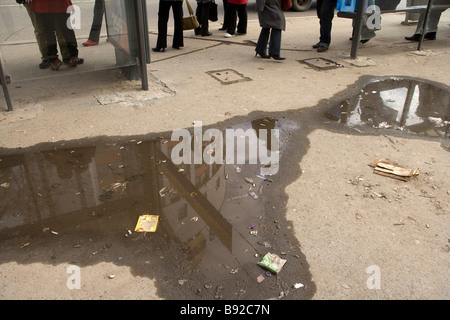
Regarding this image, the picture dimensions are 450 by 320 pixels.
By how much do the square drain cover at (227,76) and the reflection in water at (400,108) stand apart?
5.70 ft

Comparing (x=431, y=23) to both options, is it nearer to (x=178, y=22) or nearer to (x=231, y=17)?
(x=231, y=17)

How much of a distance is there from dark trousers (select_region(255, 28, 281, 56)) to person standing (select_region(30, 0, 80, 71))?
3359 mm

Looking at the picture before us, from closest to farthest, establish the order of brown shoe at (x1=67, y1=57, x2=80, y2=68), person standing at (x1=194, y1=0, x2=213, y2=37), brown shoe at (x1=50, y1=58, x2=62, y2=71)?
brown shoe at (x1=50, y1=58, x2=62, y2=71) → brown shoe at (x1=67, y1=57, x2=80, y2=68) → person standing at (x1=194, y1=0, x2=213, y2=37)

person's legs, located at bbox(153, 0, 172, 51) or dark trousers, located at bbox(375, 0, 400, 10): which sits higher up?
dark trousers, located at bbox(375, 0, 400, 10)

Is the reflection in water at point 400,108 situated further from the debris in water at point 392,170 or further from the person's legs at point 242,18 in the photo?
the person's legs at point 242,18

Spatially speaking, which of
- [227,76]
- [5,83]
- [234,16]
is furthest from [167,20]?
[5,83]

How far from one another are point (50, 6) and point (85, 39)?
603 mm

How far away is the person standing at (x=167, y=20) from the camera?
7230mm

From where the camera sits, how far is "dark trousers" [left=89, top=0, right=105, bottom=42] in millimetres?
5457

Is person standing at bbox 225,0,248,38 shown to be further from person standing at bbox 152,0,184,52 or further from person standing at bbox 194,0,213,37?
person standing at bbox 152,0,184,52

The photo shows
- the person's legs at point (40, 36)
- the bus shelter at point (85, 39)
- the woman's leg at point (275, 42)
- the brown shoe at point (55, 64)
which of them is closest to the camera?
the bus shelter at point (85, 39)

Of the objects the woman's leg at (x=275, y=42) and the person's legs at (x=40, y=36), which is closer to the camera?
the person's legs at (x=40, y=36)

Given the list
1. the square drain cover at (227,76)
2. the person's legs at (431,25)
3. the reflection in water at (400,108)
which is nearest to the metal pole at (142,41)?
the square drain cover at (227,76)

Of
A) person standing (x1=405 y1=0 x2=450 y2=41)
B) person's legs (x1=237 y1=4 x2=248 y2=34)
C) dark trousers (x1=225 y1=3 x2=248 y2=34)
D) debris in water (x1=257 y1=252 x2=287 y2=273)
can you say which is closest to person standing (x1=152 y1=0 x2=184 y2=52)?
dark trousers (x1=225 y1=3 x2=248 y2=34)
